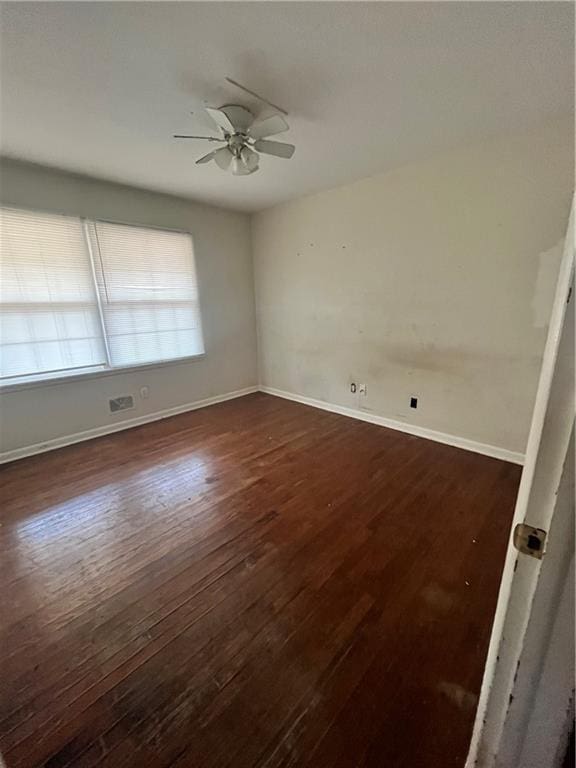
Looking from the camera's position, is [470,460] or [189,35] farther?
[470,460]

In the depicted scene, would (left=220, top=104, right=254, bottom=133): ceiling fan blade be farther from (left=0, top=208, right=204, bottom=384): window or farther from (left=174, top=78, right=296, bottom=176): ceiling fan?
(left=0, top=208, right=204, bottom=384): window

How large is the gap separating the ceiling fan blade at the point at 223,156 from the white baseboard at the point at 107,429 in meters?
2.66

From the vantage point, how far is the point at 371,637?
129cm

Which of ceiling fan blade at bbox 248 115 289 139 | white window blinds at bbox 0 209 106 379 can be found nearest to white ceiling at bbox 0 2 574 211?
ceiling fan blade at bbox 248 115 289 139

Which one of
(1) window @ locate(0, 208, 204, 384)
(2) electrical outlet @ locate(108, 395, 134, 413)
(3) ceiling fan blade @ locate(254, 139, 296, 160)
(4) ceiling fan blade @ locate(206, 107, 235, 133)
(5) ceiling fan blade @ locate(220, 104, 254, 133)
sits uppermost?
(5) ceiling fan blade @ locate(220, 104, 254, 133)

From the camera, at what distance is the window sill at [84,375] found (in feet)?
9.02

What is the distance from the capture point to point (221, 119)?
1818 millimetres

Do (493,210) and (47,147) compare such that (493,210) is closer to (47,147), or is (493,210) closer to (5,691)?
(47,147)

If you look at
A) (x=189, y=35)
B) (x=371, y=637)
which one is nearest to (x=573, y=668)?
(x=371, y=637)

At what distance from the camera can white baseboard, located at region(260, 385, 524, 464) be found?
2.67 m

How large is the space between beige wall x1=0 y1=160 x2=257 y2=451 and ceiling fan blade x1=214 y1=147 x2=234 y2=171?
1.62m

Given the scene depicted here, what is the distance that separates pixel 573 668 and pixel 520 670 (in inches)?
3.1

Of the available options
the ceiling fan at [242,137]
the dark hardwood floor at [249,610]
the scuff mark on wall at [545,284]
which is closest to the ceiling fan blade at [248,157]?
the ceiling fan at [242,137]

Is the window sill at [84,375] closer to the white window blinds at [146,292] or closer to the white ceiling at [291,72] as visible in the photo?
the white window blinds at [146,292]
